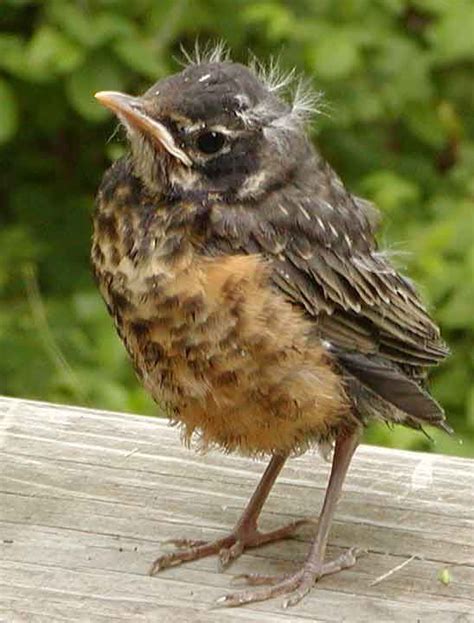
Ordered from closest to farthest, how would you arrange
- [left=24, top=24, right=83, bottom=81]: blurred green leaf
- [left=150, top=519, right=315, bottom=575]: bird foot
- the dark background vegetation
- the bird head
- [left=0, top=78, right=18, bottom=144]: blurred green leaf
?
the bird head
[left=150, top=519, right=315, bottom=575]: bird foot
the dark background vegetation
[left=24, top=24, right=83, bottom=81]: blurred green leaf
[left=0, top=78, right=18, bottom=144]: blurred green leaf

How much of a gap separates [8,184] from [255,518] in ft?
12.0

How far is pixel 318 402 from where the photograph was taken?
10.2 feet

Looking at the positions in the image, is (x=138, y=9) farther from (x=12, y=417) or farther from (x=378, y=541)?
(x=378, y=541)

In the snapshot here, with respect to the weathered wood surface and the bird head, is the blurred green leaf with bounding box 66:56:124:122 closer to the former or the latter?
the weathered wood surface

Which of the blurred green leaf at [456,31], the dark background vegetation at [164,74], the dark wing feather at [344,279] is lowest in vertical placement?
the dark background vegetation at [164,74]

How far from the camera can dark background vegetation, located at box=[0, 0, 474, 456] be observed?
17.5ft

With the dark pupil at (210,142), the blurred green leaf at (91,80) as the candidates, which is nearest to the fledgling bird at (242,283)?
the dark pupil at (210,142)

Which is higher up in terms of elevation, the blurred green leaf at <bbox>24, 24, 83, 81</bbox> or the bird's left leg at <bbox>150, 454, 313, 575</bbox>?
the blurred green leaf at <bbox>24, 24, 83, 81</bbox>

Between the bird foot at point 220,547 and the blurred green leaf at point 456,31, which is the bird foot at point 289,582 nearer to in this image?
the bird foot at point 220,547

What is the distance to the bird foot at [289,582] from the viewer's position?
3.05 metres

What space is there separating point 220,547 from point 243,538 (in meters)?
0.05

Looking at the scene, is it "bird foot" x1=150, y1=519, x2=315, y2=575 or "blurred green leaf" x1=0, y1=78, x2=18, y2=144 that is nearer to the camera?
"bird foot" x1=150, y1=519, x2=315, y2=575

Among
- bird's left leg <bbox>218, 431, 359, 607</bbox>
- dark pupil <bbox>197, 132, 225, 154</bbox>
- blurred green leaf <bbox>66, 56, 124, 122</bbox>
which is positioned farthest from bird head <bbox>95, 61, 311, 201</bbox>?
blurred green leaf <bbox>66, 56, 124, 122</bbox>

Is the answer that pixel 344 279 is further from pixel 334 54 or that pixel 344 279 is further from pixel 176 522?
pixel 334 54
